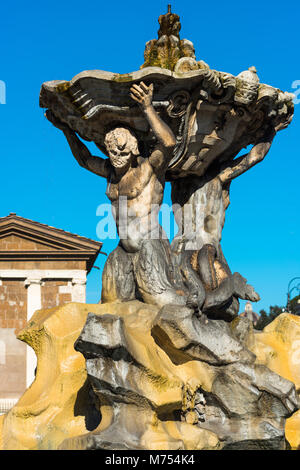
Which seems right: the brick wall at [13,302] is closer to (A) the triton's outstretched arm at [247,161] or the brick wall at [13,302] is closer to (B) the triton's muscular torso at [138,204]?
(A) the triton's outstretched arm at [247,161]

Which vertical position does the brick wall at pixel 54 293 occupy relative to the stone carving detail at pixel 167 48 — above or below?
above

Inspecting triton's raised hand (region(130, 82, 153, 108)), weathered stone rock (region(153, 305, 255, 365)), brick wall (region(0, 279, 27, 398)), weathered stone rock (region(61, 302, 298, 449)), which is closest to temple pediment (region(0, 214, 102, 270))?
brick wall (region(0, 279, 27, 398))

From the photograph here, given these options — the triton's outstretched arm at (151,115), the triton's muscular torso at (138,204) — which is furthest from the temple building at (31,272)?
the triton's outstretched arm at (151,115)

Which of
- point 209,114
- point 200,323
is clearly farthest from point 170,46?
point 200,323

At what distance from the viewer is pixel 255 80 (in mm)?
8367

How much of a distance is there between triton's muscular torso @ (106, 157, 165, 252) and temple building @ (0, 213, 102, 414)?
2413 cm

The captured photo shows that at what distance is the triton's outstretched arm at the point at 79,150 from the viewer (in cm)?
867

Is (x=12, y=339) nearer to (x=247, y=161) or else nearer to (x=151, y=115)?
(x=247, y=161)

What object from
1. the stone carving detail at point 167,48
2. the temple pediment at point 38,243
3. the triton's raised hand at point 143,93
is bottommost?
the triton's raised hand at point 143,93

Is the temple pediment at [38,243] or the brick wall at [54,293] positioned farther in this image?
the brick wall at [54,293]

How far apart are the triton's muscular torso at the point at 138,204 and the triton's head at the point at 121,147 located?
15cm

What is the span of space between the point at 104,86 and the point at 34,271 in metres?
25.6
